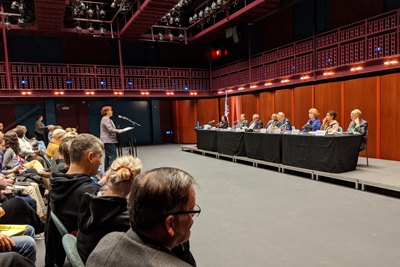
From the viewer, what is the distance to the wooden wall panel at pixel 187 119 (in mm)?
12258

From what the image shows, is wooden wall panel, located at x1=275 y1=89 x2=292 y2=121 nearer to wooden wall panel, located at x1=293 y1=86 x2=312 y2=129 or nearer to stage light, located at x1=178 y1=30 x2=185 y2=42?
wooden wall panel, located at x1=293 y1=86 x2=312 y2=129

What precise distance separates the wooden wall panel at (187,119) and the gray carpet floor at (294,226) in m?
7.72

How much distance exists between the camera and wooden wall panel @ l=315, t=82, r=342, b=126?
24.4ft

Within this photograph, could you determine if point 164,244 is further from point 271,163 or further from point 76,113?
point 76,113

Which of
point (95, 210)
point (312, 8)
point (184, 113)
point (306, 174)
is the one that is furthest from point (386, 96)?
point (184, 113)

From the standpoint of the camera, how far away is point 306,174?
5.15 metres

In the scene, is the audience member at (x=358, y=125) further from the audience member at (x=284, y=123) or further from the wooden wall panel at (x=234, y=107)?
the wooden wall panel at (x=234, y=107)

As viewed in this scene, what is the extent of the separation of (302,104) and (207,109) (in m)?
4.70

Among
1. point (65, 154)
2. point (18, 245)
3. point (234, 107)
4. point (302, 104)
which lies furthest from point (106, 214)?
point (234, 107)

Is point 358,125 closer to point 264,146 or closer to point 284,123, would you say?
point 284,123

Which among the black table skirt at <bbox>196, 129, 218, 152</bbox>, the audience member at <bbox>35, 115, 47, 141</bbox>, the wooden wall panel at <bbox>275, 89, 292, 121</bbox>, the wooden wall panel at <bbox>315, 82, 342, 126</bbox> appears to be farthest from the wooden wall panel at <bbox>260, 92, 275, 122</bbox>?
the audience member at <bbox>35, 115, 47, 141</bbox>

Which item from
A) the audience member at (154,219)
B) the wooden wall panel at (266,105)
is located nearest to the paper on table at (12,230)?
the audience member at (154,219)

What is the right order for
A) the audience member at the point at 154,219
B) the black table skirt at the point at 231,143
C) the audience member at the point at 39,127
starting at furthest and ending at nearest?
the audience member at the point at 39,127, the black table skirt at the point at 231,143, the audience member at the point at 154,219

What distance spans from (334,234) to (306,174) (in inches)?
103
